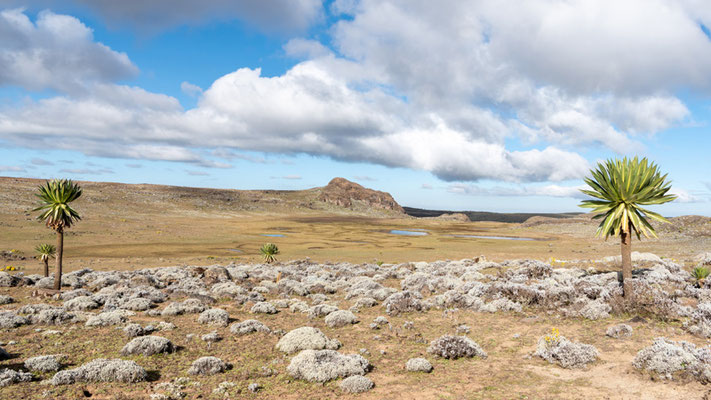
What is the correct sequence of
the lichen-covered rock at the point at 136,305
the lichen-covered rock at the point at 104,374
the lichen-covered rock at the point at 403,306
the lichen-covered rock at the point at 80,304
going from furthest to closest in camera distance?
1. the lichen-covered rock at the point at 136,305
2. the lichen-covered rock at the point at 403,306
3. the lichen-covered rock at the point at 80,304
4. the lichen-covered rock at the point at 104,374

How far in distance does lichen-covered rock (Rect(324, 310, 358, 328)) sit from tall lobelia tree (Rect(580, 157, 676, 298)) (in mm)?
11453

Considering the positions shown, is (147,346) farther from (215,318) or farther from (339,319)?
(339,319)

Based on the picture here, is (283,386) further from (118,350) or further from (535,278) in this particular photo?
(535,278)

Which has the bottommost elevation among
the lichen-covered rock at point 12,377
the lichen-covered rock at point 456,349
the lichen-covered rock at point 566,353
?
the lichen-covered rock at point 12,377

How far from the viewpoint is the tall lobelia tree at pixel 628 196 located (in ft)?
51.5

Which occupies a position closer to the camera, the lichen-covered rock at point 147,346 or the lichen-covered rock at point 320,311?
the lichen-covered rock at point 147,346

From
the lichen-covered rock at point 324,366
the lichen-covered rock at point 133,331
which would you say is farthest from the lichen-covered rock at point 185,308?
the lichen-covered rock at point 324,366

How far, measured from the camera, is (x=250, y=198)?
188000mm

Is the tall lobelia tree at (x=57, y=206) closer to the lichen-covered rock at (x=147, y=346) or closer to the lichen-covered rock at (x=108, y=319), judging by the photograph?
→ the lichen-covered rock at (x=108, y=319)

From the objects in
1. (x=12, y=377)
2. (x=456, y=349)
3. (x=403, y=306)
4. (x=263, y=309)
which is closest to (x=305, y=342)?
(x=456, y=349)

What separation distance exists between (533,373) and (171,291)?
20310 mm

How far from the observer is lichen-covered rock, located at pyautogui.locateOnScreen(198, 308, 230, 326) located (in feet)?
53.0

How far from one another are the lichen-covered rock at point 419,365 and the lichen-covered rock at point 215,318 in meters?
8.90

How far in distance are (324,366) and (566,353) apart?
724 cm
